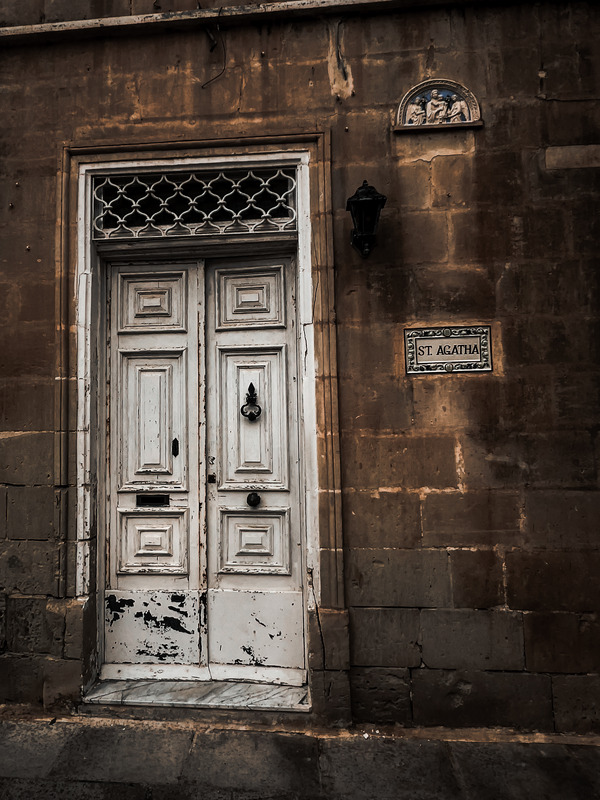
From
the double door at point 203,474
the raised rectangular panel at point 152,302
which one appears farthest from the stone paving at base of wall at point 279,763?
the raised rectangular panel at point 152,302

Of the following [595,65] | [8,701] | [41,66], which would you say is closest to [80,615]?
[8,701]

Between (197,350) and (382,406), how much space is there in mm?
1514

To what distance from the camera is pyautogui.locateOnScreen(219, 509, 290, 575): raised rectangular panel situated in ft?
12.9

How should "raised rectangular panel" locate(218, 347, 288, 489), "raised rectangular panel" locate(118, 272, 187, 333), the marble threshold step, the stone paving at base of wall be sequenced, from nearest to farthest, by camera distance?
the stone paving at base of wall < the marble threshold step < "raised rectangular panel" locate(218, 347, 288, 489) < "raised rectangular panel" locate(118, 272, 187, 333)

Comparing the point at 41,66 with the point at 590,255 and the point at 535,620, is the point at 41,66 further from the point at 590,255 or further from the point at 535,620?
the point at 535,620

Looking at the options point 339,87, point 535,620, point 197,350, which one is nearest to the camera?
point 535,620

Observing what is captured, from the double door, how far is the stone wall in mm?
443

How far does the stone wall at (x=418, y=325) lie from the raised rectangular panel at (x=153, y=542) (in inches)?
16.4

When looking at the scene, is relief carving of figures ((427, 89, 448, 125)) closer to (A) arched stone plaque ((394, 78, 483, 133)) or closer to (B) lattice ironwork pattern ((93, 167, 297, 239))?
(A) arched stone plaque ((394, 78, 483, 133))

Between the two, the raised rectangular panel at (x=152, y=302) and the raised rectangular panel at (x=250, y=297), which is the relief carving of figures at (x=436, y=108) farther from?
the raised rectangular panel at (x=152, y=302)

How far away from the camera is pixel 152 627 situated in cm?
395

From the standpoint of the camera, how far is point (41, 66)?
157 inches

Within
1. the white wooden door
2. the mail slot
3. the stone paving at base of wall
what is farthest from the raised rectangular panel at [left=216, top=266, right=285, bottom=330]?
the stone paving at base of wall

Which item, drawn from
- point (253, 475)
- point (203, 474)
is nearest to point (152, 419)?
point (203, 474)
